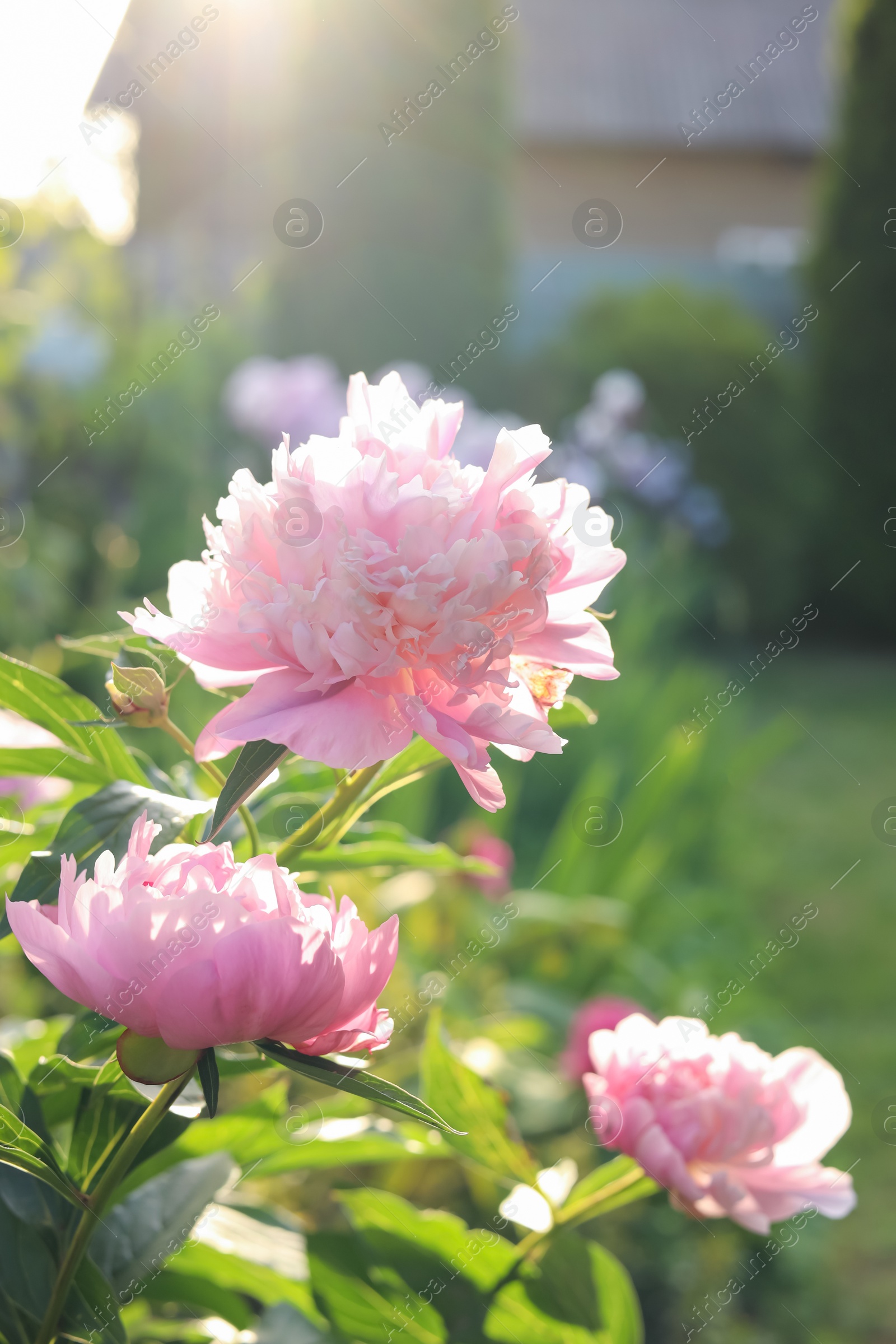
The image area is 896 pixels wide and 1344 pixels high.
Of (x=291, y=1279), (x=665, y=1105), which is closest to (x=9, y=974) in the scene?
(x=291, y=1279)

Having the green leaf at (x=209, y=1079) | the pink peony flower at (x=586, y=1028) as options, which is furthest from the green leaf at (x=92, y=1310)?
the pink peony flower at (x=586, y=1028)

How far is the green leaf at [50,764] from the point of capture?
63 centimetres

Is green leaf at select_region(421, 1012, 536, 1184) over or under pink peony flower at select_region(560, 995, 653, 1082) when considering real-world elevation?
over

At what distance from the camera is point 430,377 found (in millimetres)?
6559

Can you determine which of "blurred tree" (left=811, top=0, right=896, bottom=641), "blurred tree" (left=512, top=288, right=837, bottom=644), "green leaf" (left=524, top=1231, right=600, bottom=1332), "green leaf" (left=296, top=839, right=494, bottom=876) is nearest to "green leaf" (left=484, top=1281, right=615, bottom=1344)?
"green leaf" (left=524, top=1231, right=600, bottom=1332)

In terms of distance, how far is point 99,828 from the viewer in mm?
528

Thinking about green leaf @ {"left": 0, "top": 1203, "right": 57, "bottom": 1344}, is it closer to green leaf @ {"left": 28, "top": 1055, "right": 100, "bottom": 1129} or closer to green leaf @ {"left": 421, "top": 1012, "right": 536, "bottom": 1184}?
green leaf @ {"left": 28, "top": 1055, "right": 100, "bottom": 1129}

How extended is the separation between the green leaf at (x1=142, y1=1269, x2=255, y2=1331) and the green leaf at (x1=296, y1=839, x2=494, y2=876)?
29cm

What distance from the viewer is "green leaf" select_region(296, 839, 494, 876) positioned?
64 centimetres

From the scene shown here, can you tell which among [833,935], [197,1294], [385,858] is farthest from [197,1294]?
[833,935]

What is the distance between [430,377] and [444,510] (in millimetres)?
A: 6324

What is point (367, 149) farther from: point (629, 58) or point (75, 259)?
point (629, 58)

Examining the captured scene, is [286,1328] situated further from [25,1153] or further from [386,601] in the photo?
[386,601]

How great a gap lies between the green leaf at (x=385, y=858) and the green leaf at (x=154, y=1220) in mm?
200
